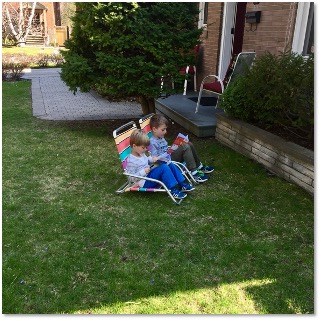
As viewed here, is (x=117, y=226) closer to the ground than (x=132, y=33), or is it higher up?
closer to the ground

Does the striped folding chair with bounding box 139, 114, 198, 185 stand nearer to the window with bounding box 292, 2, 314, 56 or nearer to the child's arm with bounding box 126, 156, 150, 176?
the child's arm with bounding box 126, 156, 150, 176

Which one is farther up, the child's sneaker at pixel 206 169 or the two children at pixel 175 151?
the two children at pixel 175 151

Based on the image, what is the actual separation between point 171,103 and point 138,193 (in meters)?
4.48

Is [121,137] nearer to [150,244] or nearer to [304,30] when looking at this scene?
[150,244]

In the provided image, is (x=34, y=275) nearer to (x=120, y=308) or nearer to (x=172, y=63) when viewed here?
(x=120, y=308)

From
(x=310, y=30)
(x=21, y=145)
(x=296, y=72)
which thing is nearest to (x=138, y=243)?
(x=296, y=72)

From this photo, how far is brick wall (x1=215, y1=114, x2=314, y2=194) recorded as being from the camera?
4.36m

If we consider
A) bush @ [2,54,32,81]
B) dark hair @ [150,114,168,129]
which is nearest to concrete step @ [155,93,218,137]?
dark hair @ [150,114,168,129]

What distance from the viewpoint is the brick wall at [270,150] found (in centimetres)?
436

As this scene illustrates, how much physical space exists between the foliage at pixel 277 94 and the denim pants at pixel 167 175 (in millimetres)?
1649

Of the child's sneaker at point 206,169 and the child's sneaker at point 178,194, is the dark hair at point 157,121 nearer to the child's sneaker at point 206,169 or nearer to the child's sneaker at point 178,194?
the child's sneaker at point 206,169

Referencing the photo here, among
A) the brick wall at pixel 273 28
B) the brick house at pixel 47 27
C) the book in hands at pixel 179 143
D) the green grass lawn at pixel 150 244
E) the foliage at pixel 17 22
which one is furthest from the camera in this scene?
the brick house at pixel 47 27

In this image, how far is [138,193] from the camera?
14.3 feet

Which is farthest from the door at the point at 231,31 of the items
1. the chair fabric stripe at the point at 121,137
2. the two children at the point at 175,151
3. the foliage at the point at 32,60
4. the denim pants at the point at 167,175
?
the foliage at the point at 32,60
